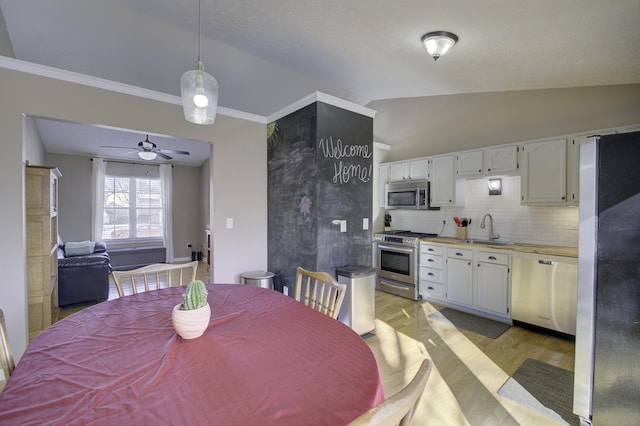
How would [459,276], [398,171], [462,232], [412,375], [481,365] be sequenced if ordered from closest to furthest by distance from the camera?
[412,375], [481,365], [459,276], [462,232], [398,171]

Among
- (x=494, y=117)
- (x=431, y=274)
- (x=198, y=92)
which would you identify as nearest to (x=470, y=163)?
(x=494, y=117)

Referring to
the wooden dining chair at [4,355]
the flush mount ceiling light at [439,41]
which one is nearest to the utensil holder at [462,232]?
the flush mount ceiling light at [439,41]

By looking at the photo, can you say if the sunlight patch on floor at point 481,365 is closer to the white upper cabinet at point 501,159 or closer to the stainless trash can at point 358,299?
the stainless trash can at point 358,299

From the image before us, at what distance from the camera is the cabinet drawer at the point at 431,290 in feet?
13.1

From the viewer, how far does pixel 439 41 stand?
6.93ft

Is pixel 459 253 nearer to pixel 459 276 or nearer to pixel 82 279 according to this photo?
pixel 459 276

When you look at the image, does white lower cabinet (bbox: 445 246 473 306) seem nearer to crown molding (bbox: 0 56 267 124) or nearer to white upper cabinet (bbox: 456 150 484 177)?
white upper cabinet (bbox: 456 150 484 177)

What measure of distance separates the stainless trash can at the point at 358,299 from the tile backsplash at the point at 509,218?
2120mm

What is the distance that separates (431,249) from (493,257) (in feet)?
2.66

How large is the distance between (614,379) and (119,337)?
262 centimetres

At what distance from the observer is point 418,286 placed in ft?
13.8

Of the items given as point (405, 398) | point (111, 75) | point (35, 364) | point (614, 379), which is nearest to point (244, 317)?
point (35, 364)

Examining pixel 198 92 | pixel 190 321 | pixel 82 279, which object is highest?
pixel 198 92

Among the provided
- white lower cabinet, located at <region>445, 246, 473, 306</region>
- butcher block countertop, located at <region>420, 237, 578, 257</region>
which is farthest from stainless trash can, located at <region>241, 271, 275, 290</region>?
butcher block countertop, located at <region>420, 237, 578, 257</region>
